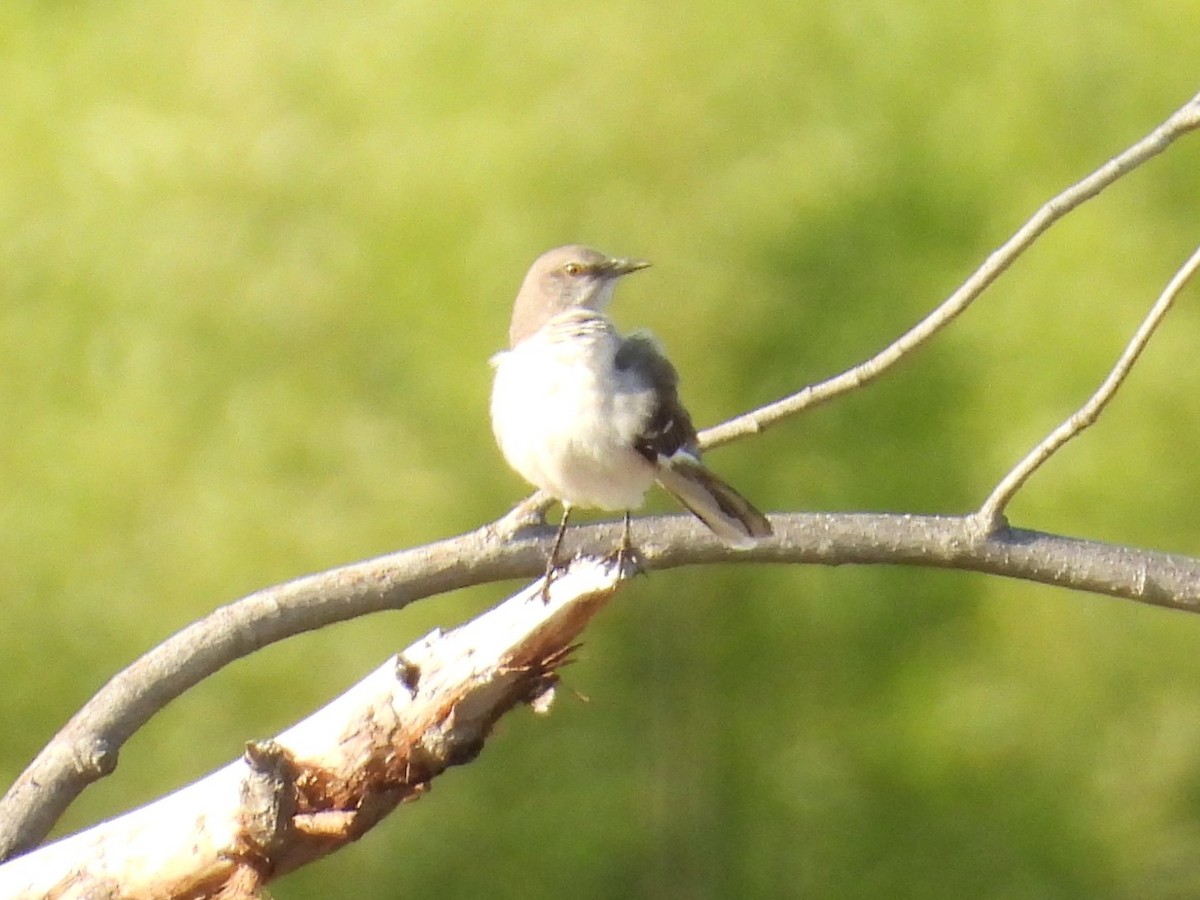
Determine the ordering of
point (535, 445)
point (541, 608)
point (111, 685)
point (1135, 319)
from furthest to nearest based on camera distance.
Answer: point (1135, 319), point (111, 685), point (535, 445), point (541, 608)

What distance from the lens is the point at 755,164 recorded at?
2418 millimetres

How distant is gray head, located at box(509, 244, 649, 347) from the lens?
202cm

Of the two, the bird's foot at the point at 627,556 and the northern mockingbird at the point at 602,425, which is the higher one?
the northern mockingbird at the point at 602,425

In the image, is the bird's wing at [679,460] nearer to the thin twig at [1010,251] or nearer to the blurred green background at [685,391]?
the thin twig at [1010,251]

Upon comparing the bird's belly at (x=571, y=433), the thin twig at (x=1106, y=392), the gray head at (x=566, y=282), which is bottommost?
the thin twig at (x=1106, y=392)

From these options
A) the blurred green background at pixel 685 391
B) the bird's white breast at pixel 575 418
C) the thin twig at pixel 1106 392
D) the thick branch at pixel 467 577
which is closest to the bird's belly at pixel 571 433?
the bird's white breast at pixel 575 418

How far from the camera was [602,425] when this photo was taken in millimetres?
1785

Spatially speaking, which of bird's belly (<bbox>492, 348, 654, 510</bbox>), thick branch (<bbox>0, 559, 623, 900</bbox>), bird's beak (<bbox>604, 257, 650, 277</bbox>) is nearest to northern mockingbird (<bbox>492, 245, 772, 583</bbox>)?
bird's belly (<bbox>492, 348, 654, 510</bbox>)

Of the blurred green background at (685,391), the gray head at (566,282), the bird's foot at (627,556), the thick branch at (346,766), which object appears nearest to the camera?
the thick branch at (346,766)

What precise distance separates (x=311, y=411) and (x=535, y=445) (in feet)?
2.23

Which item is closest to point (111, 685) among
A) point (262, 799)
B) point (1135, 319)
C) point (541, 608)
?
point (262, 799)

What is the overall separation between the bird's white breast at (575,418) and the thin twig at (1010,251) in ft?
0.73

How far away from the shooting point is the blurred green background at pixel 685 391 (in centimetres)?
238

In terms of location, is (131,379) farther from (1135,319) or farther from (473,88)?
(1135,319)
